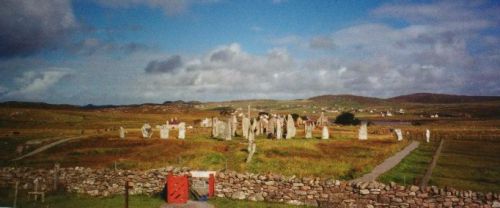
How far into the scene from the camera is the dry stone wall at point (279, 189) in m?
20.3

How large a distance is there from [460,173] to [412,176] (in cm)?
464

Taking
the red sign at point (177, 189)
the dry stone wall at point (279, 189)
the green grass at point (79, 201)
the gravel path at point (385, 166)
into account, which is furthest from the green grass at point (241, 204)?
the gravel path at point (385, 166)

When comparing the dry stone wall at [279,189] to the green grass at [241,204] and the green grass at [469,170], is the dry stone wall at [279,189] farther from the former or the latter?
the green grass at [469,170]

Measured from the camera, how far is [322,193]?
22203 mm

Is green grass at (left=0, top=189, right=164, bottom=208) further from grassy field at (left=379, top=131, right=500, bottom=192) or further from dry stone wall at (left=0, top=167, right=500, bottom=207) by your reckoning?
grassy field at (left=379, top=131, right=500, bottom=192)

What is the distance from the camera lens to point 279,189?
23.2 meters

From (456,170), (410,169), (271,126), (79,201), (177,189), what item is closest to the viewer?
(177,189)

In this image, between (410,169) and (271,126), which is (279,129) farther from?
(410,169)

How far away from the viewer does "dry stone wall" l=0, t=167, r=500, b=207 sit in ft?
66.7

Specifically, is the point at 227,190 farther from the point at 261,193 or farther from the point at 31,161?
the point at 31,161

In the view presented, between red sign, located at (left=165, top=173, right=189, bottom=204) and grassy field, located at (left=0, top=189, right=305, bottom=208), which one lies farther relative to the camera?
grassy field, located at (left=0, top=189, right=305, bottom=208)

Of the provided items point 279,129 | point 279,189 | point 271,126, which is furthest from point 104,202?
point 271,126

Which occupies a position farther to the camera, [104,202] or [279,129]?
[279,129]

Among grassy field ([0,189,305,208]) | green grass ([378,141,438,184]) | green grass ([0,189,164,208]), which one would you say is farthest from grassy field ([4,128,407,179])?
green grass ([0,189,164,208])
